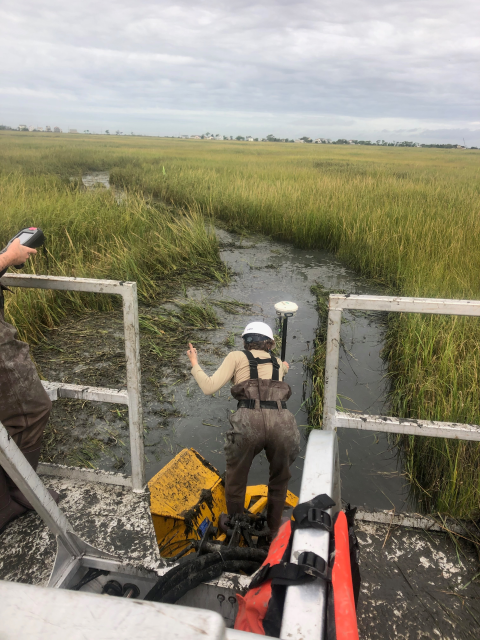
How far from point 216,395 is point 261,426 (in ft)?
6.24

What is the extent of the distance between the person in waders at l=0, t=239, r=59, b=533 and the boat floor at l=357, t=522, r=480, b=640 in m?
1.60

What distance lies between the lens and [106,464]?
323cm

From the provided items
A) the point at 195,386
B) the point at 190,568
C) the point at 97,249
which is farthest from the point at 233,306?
the point at 190,568

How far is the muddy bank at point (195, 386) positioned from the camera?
329 cm

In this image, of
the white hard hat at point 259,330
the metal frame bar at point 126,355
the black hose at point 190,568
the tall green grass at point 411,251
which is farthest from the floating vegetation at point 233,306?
the black hose at point 190,568

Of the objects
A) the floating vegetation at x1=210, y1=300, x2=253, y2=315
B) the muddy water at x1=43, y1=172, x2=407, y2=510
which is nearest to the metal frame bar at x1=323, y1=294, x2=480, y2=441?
the muddy water at x1=43, y1=172, x2=407, y2=510

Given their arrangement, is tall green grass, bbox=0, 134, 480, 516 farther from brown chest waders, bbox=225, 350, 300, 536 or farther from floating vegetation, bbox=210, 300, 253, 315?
floating vegetation, bbox=210, 300, 253, 315

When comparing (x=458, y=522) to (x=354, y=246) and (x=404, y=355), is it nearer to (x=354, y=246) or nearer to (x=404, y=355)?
(x=404, y=355)

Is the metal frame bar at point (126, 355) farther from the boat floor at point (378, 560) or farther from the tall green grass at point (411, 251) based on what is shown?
the tall green grass at point (411, 251)

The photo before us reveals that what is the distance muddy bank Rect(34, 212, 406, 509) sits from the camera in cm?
329

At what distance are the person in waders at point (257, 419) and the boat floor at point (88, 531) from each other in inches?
21.4

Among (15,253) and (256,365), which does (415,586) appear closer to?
(256,365)

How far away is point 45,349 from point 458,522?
13.9 feet

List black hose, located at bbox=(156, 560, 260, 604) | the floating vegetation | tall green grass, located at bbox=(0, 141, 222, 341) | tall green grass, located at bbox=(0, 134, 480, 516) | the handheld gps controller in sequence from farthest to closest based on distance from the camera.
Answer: the floating vegetation → tall green grass, located at bbox=(0, 141, 222, 341) → tall green grass, located at bbox=(0, 134, 480, 516) → the handheld gps controller → black hose, located at bbox=(156, 560, 260, 604)
